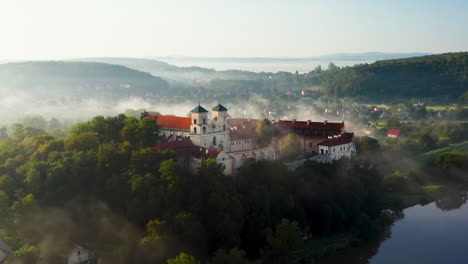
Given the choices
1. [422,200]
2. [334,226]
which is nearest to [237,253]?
[334,226]

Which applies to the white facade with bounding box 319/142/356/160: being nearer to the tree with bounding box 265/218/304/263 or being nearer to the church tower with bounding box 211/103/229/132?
the church tower with bounding box 211/103/229/132

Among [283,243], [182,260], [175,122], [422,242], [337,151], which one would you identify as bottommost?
[422,242]

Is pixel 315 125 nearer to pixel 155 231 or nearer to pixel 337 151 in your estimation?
pixel 337 151

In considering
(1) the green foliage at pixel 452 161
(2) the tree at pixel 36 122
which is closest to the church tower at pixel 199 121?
(1) the green foliage at pixel 452 161

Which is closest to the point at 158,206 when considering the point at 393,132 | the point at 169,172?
the point at 169,172

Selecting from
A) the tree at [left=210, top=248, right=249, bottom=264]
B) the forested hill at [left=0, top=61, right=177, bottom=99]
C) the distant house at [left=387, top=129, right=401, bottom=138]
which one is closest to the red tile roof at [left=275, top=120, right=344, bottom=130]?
the tree at [left=210, top=248, right=249, bottom=264]
